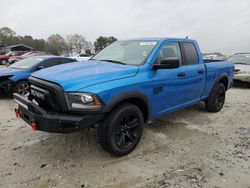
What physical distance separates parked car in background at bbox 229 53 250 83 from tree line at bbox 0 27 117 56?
4167cm

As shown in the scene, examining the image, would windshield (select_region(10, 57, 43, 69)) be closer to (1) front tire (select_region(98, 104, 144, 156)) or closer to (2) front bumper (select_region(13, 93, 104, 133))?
(2) front bumper (select_region(13, 93, 104, 133))

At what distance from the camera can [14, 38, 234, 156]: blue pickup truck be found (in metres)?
3.06

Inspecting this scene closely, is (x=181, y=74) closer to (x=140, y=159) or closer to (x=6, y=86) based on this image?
(x=140, y=159)

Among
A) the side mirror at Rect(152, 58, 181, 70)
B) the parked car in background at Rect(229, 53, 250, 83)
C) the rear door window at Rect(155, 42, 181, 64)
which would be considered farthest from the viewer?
the parked car in background at Rect(229, 53, 250, 83)

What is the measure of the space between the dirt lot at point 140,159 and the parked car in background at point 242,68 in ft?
16.6

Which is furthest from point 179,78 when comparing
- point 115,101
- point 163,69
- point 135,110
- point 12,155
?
point 12,155

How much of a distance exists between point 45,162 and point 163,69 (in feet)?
7.83

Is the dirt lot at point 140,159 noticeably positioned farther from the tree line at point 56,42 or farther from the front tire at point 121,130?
the tree line at point 56,42

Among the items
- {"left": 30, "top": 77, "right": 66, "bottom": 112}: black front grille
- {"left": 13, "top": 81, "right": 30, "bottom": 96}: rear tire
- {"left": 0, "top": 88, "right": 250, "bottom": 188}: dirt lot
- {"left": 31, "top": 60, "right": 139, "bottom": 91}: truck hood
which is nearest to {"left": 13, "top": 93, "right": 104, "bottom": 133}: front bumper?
{"left": 30, "top": 77, "right": 66, "bottom": 112}: black front grille

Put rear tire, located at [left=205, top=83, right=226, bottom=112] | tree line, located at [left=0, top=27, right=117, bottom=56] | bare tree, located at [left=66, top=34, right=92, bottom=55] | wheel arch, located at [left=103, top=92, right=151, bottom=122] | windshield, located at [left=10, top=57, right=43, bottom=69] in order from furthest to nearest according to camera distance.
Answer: bare tree, located at [left=66, top=34, right=92, bottom=55] → tree line, located at [left=0, top=27, right=117, bottom=56] → windshield, located at [left=10, top=57, right=43, bottom=69] → rear tire, located at [left=205, top=83, right=226, bottom=112] → wheel arch, located at [left=103, top=92, right=151, bottom=122]

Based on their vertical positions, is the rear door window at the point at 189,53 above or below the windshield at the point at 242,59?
above

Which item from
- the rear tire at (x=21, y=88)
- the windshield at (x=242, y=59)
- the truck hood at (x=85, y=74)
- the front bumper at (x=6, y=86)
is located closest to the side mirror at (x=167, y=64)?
the truck hood at (x=85, y=74)

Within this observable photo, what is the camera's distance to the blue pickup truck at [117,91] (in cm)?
306

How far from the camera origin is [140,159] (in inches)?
142
